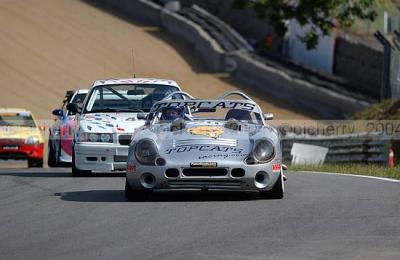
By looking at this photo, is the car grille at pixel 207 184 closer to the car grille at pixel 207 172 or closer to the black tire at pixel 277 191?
the car grille at pixel 207 172

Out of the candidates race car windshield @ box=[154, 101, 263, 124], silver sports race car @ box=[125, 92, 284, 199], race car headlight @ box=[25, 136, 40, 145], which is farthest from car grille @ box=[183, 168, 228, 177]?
race car headlight @ box=[25, 136, 40, 145]

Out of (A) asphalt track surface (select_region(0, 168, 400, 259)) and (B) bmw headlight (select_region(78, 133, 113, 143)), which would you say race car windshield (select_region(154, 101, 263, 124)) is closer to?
(A) asphalt track surface (select_region(0, 168, 400, 259))

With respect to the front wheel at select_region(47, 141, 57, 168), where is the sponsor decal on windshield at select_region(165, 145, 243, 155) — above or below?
above

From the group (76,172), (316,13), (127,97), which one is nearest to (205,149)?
(76,172)

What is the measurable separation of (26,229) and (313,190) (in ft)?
14.5

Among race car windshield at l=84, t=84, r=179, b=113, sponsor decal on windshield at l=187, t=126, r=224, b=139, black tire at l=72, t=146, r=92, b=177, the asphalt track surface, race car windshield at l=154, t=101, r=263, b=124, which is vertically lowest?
the asphalt track surface

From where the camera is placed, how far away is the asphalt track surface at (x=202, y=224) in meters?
8.55

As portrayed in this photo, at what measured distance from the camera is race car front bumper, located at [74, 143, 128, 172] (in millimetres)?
16391

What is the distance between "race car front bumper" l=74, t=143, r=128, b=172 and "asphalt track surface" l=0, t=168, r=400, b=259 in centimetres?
225

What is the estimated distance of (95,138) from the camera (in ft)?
54.2

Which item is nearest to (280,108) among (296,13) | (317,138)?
(296,13)

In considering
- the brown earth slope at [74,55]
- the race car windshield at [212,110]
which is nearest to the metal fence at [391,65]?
the brown earth slope at [74,55]

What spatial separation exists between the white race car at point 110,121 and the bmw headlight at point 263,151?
4.42 m

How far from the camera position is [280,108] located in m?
37.9
